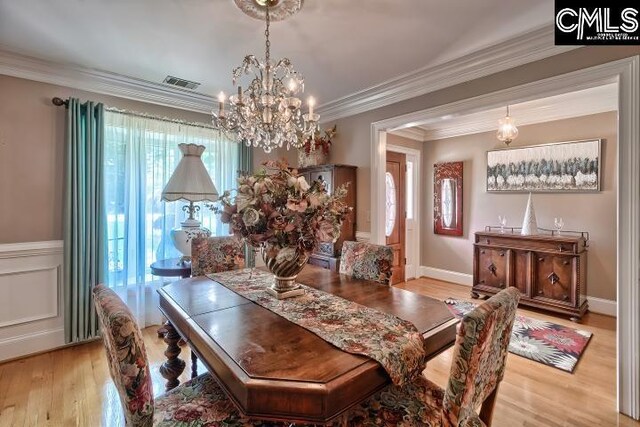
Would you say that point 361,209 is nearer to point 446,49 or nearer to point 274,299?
point 446,49

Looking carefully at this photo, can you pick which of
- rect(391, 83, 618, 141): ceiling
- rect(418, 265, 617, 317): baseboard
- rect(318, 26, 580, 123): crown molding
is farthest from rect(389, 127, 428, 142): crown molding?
rect(418, 265, 617, 317): baseboard

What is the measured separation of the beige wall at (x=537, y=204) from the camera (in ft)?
11.8

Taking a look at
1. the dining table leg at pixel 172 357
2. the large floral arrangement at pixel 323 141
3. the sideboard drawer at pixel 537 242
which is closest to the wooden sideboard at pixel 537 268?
the sideboard drawer at pixel 537 242

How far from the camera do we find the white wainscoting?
2.60 metres

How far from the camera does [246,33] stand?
2217 mm

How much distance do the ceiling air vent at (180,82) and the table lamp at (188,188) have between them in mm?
703

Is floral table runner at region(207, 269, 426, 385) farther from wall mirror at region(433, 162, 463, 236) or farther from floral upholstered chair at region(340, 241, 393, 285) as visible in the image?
wall mirror at region(433, 162, 463, 236)

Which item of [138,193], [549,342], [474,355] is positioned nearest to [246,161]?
[138,193]

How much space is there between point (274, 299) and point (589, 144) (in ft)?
13.9

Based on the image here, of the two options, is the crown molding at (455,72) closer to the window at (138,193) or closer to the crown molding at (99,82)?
the crown molding at (99,82)

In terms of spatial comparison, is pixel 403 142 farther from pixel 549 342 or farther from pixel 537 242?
pixel 549 342

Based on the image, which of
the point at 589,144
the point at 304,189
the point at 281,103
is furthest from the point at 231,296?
the point at 589,144

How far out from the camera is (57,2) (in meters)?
1.86

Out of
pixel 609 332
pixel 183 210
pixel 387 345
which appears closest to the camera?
pixel 387 345
